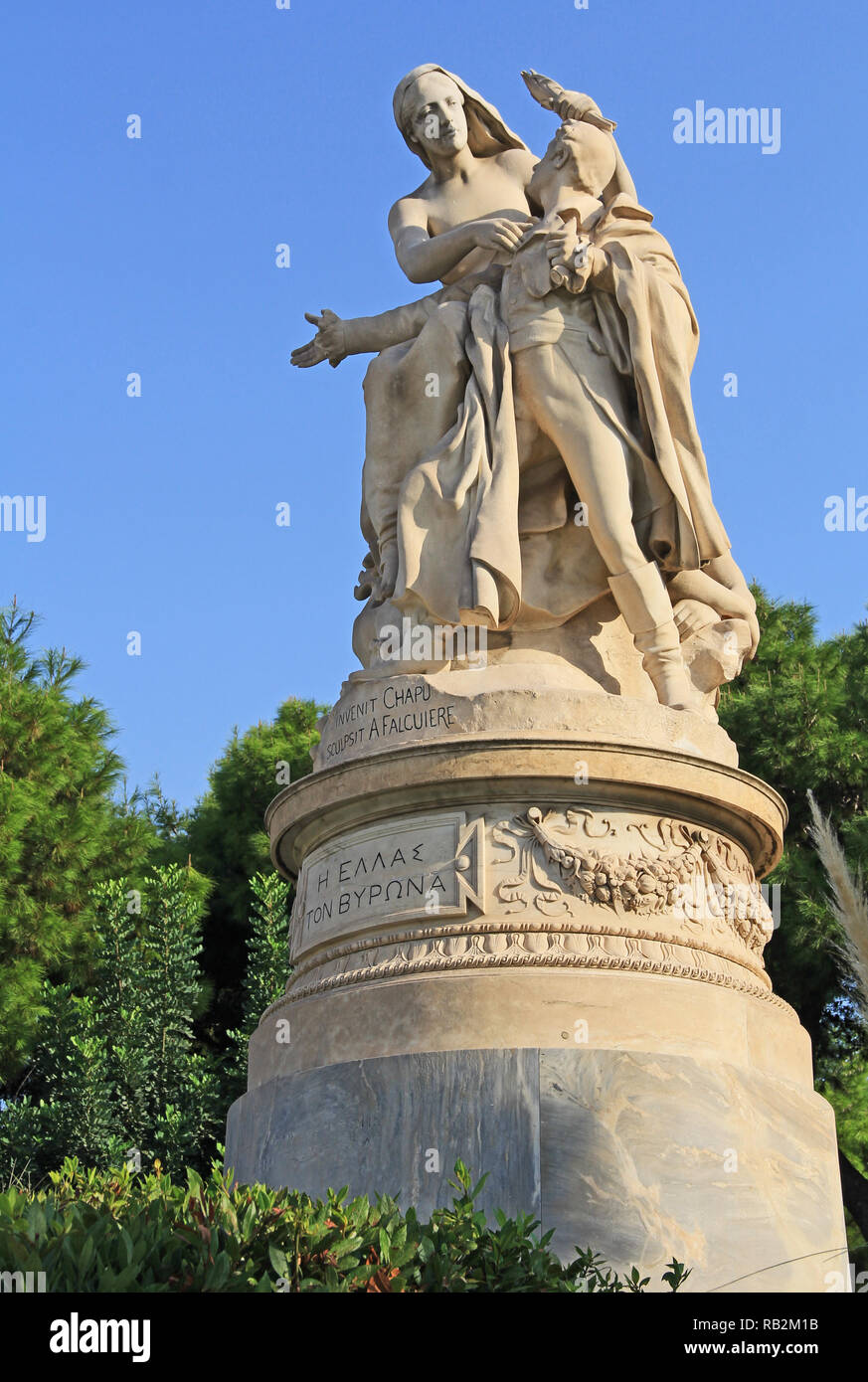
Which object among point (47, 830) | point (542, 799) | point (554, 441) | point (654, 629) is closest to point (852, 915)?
point (542, 799)

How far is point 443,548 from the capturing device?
8945 millimetres

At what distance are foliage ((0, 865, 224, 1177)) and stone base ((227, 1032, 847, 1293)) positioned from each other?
9373mm

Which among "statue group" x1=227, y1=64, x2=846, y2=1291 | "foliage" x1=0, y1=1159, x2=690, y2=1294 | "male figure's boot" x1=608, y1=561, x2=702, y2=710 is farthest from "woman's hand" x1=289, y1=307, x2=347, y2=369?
"foliage" x1=0, y1=1159, x2=690, y2=1294

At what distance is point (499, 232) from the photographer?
31.3 ft

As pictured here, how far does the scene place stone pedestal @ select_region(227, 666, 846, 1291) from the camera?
7.07 metres

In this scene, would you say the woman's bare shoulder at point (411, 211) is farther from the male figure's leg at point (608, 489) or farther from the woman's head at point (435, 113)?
the male figure's leg at point (608, 489)

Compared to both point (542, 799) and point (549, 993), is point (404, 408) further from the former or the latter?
point (549, 993)

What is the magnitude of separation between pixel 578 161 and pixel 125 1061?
1092 cm

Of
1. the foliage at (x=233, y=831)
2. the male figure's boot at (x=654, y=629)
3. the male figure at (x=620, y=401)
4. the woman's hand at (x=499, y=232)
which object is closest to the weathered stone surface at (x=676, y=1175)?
the male figure's boot at (x=654, y=629)

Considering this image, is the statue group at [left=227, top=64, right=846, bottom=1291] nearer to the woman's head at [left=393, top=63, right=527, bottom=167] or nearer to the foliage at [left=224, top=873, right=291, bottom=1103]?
the woman's head at [left=393, top=63, right=527, bottom=167]

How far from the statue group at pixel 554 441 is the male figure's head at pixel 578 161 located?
0.01 meters

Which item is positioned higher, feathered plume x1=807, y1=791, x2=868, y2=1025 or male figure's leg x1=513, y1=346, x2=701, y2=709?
male figure's leg x1=513, y1=346, x2=701, y2=709

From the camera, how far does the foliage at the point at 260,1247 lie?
4.41 meters
